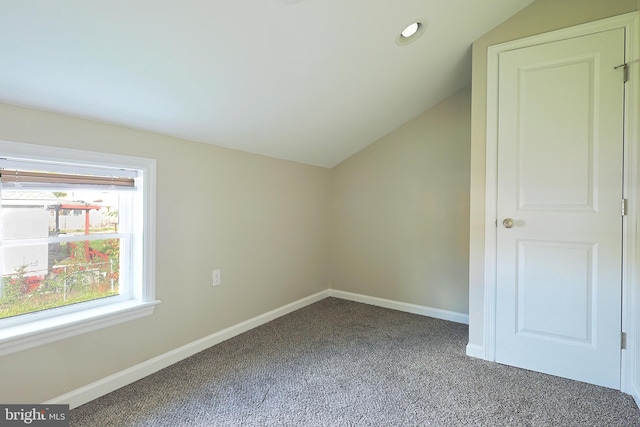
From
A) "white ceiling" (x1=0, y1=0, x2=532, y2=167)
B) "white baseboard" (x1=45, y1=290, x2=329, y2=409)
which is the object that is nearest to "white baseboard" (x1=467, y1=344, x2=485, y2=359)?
"white baseboard" (x1=45, y1=290, x2=329, y2=409)

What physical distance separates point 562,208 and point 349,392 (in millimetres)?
1670

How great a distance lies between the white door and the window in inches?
90.4

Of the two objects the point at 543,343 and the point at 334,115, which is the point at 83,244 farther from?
the point at 543,343

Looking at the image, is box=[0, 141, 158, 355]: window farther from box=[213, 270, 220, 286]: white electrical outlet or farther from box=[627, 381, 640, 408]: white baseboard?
box=[627, 381, 640, 408]: white baseboard

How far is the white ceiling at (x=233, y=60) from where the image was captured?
1.24 meters

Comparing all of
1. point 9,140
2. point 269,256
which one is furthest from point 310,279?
point 9,140

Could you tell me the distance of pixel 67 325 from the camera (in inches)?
64.1

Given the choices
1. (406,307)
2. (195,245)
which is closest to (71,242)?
(195,245)

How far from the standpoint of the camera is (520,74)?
2.07m

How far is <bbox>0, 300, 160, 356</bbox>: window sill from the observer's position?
1481mm

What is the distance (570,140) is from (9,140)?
9.70 feet

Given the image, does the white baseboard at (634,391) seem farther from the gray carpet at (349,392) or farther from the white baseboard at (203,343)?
the white baseboard at (203,343)

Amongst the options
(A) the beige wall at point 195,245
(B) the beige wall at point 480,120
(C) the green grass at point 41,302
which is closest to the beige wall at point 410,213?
(A) the beige wall at point 195,245
